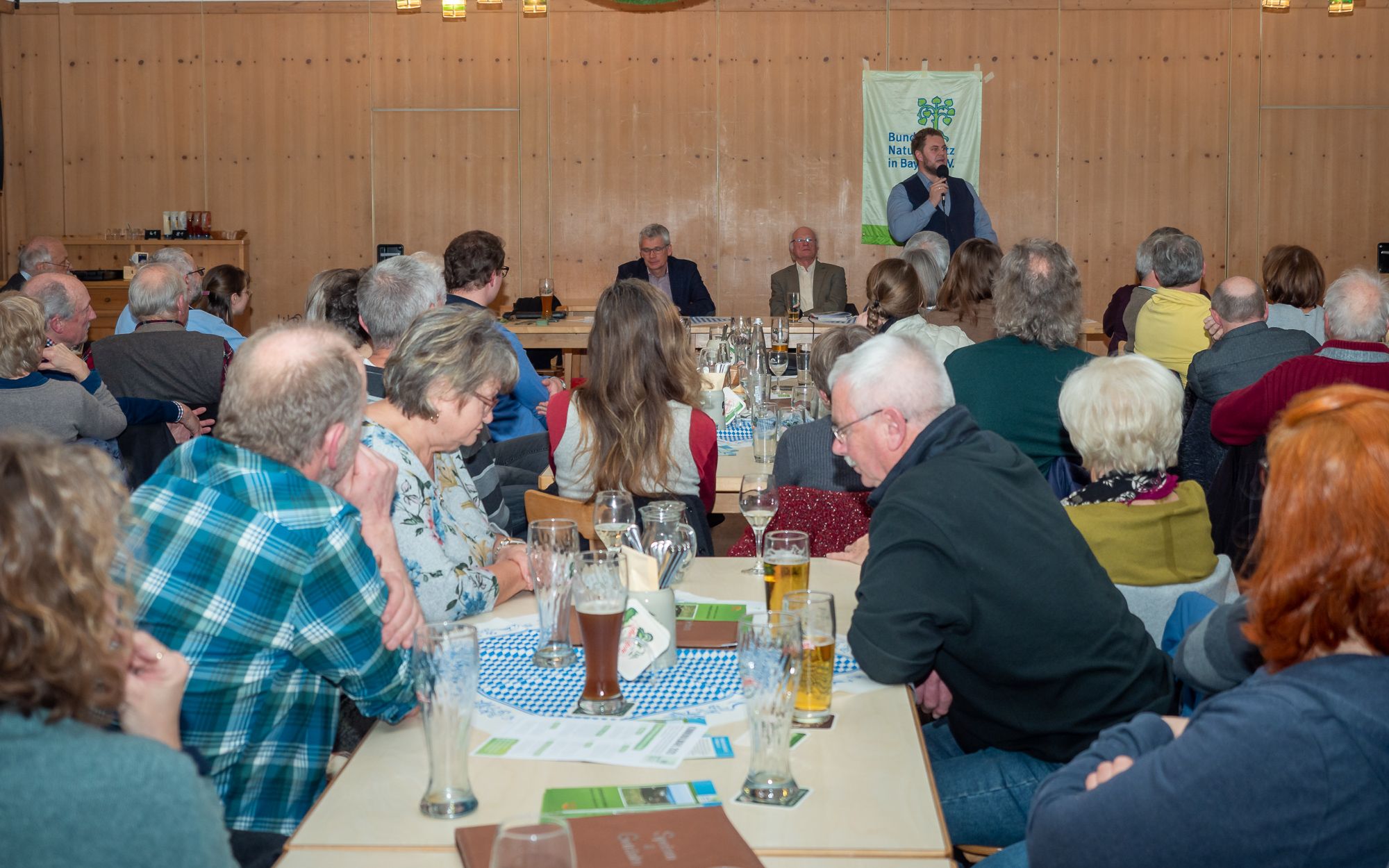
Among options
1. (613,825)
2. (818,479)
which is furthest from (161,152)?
(613,825)

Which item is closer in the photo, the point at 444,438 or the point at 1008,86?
the point at 444,438

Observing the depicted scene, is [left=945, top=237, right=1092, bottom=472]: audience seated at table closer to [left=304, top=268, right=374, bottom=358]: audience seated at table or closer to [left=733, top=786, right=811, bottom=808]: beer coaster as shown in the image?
[left=304, top=268, right=374, bottom=358]: audience seated at table

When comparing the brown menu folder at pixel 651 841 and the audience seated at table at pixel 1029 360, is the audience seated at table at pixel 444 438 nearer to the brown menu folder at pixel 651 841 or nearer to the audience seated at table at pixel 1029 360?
the brown menu folder at pixel 651 841

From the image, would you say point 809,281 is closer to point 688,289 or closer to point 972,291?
point 688,289

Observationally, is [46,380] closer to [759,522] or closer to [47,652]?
[759,522]

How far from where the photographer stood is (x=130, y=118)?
10500mm

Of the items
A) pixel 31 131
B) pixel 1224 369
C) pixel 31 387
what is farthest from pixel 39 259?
pixel 1224 369

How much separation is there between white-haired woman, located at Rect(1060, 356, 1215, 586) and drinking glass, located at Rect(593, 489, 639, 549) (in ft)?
3.25

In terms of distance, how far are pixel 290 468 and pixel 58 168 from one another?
32.9 feet

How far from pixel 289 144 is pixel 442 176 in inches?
50.5

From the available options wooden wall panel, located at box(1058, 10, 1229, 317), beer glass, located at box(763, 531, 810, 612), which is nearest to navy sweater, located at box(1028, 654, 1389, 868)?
beer glass, located at box(763, 531, 810, 612)

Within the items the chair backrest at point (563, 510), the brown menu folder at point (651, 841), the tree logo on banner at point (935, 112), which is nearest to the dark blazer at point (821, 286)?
the tree logo on banner at point (935, 112)

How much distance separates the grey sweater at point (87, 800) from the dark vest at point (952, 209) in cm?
755

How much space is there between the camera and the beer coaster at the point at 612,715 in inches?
79.4
